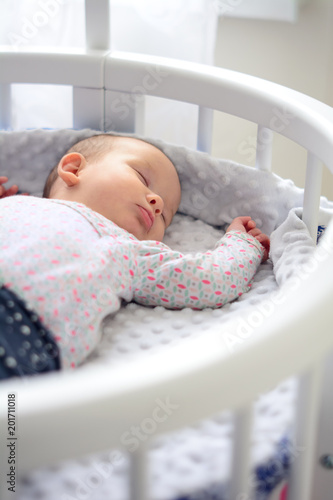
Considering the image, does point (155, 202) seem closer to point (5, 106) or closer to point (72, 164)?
point (72, 164)

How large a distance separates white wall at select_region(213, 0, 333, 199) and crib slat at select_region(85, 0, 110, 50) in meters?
0.69

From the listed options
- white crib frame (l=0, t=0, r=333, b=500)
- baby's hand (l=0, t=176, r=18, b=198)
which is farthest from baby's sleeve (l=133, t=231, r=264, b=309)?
baby's hand (l=0, t=176, r=18, b=198)

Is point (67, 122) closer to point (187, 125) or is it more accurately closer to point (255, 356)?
point (187, 125)

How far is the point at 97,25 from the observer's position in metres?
1.03

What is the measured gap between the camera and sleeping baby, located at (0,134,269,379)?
651 mm

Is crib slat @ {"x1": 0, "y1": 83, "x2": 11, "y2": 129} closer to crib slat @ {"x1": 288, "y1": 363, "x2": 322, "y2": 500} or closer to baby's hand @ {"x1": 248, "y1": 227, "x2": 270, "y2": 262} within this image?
baby's hand @ {"x1": 248, "y1": 227, "x2": 270, "y2": 262}

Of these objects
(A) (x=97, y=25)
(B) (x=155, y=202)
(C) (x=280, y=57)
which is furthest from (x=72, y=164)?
(C) (x=280, y=57)

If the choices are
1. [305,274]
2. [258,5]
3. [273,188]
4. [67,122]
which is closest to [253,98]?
[273,188]

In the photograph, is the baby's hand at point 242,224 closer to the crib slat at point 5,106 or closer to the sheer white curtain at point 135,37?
the crib slat at point 5,106

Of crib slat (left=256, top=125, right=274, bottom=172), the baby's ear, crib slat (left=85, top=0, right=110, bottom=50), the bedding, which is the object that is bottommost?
the bedding

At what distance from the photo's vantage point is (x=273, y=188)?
2.95 ft

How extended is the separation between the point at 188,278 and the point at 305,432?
34 centimetres

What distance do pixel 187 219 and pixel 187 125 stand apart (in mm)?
591

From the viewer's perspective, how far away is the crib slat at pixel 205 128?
979 mm
